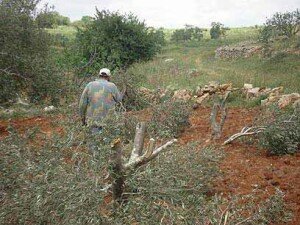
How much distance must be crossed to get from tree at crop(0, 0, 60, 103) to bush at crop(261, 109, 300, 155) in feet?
15.5

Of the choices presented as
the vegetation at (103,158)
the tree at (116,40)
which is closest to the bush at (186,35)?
the tree at (116,40)

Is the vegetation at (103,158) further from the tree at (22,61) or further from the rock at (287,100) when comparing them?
the rock at (287,100)

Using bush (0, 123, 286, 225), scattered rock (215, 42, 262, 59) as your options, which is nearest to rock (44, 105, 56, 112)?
bush (0, 123, 286, 225)

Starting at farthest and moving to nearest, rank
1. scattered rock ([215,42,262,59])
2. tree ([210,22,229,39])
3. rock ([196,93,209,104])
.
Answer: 1. tree ([210,22,229,39])
2. scattered rock ([215,42,262,59])
3. rock ([196,93,209,104])

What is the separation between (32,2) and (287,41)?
17.1 meters

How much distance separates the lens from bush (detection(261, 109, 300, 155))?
21.4 ft

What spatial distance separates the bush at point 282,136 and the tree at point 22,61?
4.72 m

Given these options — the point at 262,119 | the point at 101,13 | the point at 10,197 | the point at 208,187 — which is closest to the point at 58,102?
the point at 262,119

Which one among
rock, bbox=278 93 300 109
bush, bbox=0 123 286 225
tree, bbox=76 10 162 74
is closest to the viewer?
bush, bbox=0 123 286 225

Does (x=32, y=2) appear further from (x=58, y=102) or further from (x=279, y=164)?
(x=279, y=164)

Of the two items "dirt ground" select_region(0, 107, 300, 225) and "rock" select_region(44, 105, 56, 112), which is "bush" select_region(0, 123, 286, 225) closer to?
"dirt ground" select_region(0, 107, 300, 225)

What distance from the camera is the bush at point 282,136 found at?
6535 millimetres

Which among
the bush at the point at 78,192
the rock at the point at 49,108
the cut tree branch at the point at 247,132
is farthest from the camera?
the rock at the point at 49,108

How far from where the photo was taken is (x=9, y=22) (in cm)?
823
